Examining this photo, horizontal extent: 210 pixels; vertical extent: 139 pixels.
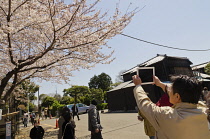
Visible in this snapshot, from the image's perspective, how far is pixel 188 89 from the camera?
4.27 feet

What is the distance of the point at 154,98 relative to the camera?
16.8 m

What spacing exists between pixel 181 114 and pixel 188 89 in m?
0.26

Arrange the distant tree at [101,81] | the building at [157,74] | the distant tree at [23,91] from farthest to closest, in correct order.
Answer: the distant tree at [101,81]
the building at [157,74]
the distant tree at [23,91]

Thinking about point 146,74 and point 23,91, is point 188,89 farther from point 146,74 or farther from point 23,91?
point 23,91

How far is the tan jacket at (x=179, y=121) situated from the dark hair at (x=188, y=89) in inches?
2.4

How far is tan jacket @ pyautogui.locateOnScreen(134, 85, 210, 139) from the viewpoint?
1.17m

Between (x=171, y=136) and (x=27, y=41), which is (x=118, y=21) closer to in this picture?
(x=27, y=41)

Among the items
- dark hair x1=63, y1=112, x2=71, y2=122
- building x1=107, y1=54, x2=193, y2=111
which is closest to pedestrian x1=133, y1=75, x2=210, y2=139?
dark hair x1=63, y1=112, x2=71, y2=122

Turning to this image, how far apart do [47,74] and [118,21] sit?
22.3 feet

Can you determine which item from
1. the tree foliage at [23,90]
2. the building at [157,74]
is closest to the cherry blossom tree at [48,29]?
the tree foliage at [23,90]

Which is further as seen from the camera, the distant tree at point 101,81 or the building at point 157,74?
the distant tree at point 101,81

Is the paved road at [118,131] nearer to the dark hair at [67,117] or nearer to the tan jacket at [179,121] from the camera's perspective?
the dark hair at [67,117]

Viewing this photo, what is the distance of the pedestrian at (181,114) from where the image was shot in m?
1.17

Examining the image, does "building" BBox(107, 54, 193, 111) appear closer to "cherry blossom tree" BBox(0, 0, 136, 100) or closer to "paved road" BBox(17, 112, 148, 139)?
"paved road" BBox(17, 112, 148, 139)
